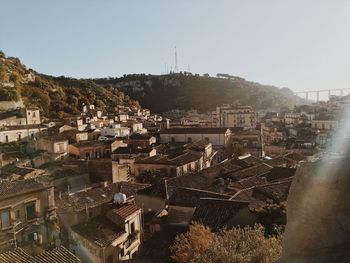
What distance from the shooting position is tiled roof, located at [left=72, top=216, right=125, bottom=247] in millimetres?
17219

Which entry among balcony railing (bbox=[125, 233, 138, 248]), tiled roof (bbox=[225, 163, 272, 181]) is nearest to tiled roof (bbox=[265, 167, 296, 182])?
tiled roof (bbox=[225, 163, 272, 181])

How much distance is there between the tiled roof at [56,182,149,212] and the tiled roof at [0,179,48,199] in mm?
2062

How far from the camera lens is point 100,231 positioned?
17906mm

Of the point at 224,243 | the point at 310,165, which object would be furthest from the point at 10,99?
the point at 310,165

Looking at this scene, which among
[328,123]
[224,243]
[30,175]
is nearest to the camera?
[224,243]

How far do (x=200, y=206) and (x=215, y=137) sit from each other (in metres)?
40.5

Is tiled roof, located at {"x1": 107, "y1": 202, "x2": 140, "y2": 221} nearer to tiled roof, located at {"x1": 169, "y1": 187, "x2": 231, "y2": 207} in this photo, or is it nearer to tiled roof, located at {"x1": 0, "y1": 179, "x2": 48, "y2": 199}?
tiled roof, located at {"x1": 169, "y1": 187, "x2": 231, "y2": 207}

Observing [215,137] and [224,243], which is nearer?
[224,243]

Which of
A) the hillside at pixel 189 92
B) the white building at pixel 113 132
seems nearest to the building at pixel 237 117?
the white building at pixel 113 132

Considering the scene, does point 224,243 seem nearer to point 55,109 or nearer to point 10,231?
point 10,231

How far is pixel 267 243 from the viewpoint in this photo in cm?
1091

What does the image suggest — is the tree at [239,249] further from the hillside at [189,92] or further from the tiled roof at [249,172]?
the hillside at [189,92]

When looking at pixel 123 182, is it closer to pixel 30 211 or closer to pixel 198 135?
pixel 30 211

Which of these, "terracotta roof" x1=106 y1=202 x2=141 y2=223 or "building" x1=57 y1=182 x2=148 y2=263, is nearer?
"building" x1=57 y1=182 x2=148 y2=263
